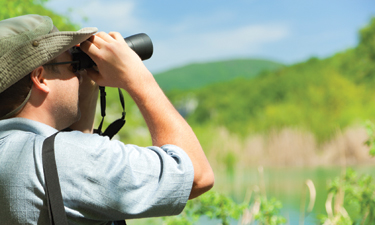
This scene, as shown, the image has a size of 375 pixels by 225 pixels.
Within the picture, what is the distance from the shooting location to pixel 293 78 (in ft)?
109

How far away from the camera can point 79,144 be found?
0.75m

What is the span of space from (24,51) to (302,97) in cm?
2418

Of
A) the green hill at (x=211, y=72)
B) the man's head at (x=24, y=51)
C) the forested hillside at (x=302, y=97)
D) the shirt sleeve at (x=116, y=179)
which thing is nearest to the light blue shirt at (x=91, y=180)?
the shirt sleeve at (x=116, y=179)

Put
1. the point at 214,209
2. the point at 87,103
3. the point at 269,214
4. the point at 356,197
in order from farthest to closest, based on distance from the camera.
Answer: the point at 214,209 → the point at 269,214 → the point at 356,197 → the point at 87,103

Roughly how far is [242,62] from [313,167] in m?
73.6

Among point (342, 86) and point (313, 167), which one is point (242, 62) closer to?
point (342, 86)

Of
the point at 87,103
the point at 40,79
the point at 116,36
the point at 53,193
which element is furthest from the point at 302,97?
the point at 53,193

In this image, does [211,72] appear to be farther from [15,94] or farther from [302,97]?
[15,94]

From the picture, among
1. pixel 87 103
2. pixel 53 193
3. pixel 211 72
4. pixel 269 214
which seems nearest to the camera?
pixel 53 193

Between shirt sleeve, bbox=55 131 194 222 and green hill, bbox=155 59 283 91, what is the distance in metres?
72.0

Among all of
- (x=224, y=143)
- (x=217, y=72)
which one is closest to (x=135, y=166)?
(x=224, y=143)

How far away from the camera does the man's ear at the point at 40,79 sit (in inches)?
32.6

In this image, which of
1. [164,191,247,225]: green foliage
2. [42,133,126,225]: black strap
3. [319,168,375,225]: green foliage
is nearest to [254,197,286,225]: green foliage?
[164,191,247,225]: green foliage

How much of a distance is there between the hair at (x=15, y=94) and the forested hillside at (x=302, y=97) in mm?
4556
